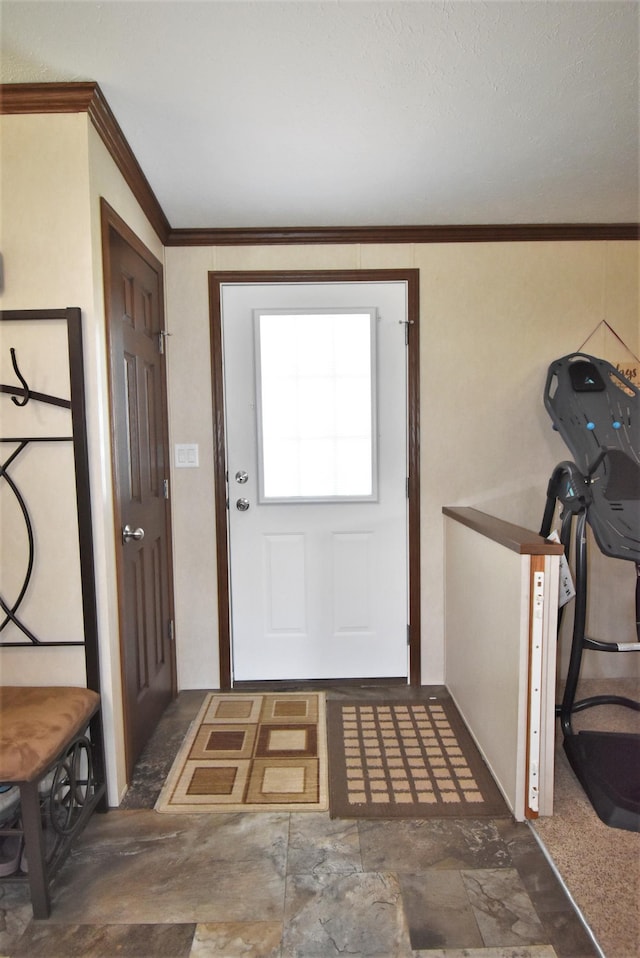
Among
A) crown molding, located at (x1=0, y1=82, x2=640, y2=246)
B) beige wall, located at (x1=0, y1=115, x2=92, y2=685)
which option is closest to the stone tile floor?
beige wall, located at (x1=0, y1=115, x2=92, y2=685)

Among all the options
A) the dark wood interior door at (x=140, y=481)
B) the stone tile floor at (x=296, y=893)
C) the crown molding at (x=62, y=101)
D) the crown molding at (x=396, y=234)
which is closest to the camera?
the stone tile floor at (x=296, y=893)

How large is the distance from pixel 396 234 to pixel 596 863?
2.67 metres

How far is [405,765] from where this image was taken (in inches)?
85.8

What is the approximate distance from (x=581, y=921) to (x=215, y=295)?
2777 mm

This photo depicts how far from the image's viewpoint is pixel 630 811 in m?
1.83

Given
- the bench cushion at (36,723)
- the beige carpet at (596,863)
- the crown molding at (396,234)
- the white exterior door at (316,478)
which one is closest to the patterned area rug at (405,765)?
the beige carpet at (596,863)

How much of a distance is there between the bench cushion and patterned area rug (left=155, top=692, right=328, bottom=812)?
0.53 metres

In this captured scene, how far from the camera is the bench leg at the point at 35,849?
57.4 inches

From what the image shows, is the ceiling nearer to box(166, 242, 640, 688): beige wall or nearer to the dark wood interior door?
box(166, 242, 640, 688): beige wall

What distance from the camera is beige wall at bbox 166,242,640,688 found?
280cm

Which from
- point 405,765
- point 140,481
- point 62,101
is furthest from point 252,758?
point 62,101

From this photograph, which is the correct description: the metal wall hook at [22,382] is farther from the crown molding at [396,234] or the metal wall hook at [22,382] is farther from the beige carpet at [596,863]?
the beige carpet at [596,863]

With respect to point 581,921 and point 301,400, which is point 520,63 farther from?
point 581,921

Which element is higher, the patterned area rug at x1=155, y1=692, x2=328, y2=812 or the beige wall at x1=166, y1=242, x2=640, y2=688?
the beige wall at x1=166, y1=242, x2=640, y2=688
